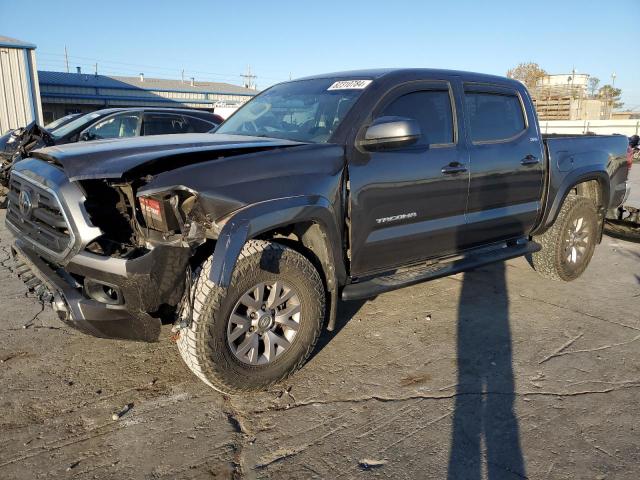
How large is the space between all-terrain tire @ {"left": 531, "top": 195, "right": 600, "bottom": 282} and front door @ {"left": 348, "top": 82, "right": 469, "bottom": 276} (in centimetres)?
164

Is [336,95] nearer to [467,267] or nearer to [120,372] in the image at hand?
[467,267]

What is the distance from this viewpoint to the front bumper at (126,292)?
8.68 ft

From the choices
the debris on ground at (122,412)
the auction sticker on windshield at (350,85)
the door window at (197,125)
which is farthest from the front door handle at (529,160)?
the door window at (197,125)

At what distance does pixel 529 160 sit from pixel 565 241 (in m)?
1.22

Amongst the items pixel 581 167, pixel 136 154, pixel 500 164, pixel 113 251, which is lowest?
pixel 113 251

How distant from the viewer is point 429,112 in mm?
3969

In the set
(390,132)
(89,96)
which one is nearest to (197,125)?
(390,132)

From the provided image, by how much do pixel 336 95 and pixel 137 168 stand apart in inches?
65.7

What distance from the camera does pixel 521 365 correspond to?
3.55m

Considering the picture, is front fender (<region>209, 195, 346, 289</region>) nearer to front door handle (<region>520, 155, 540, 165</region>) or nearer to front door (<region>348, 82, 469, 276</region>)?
front door (<region>348, 82, 469, 276</region>)

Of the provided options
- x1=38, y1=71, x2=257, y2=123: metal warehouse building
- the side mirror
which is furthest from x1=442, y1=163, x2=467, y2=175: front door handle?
x1=38, y1=71, x2=257, y2=123: metal warehouse building

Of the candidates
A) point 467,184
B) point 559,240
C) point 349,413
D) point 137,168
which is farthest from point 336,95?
point 559,240

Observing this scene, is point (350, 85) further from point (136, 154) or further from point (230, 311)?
point (230, 311)

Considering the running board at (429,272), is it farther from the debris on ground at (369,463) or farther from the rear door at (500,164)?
the debris on ground at (369,463)
